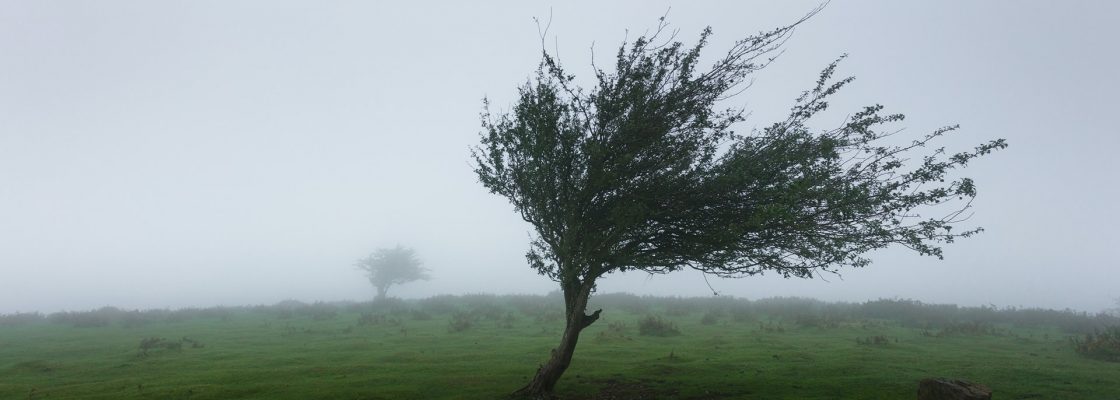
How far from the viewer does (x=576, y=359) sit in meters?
26.8

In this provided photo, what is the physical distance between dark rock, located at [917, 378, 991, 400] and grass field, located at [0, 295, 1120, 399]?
364 cm

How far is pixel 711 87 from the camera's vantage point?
17250 millimetres

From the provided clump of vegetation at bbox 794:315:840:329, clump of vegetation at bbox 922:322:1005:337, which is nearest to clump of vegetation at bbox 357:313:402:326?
clump of vegetation at bbox 794:315:840:329

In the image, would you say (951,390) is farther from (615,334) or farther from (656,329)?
(656,329)

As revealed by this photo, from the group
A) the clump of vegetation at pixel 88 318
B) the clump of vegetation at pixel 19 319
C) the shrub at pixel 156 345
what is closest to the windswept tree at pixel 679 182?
the shrub at pixel 156 345

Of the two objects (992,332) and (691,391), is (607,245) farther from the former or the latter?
(992,332)

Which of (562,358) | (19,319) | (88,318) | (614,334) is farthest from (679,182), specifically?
(19,319)

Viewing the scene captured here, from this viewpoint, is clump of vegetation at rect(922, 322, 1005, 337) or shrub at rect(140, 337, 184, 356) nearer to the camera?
shrub at rect(140, 337, 184, 356)

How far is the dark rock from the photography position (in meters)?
12.3

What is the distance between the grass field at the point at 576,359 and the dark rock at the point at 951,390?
143 inches

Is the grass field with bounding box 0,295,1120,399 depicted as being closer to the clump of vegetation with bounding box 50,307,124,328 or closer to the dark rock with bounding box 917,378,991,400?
the clump of vegetation with bounding box 50,307,124,328

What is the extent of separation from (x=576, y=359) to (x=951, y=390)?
54.4ft

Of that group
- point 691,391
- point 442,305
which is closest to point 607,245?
point 691,391

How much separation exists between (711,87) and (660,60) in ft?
5.89
